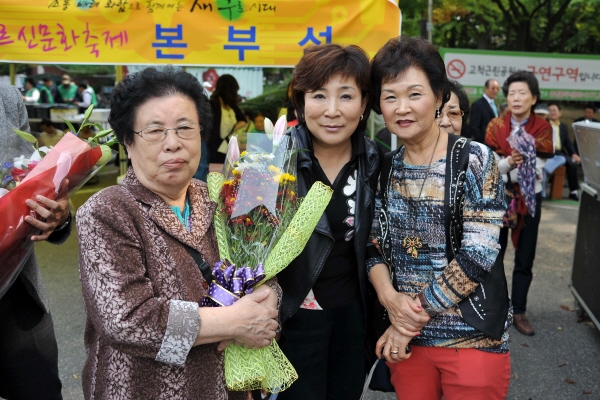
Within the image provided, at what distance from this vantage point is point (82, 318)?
4.57 metres

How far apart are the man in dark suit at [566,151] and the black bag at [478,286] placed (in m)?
8.71

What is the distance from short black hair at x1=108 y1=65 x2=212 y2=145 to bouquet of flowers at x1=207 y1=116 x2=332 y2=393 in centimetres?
32

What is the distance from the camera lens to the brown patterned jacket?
150 centimetres

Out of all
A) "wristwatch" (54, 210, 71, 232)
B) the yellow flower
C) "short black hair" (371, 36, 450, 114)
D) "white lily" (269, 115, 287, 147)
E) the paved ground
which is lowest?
the paved ground

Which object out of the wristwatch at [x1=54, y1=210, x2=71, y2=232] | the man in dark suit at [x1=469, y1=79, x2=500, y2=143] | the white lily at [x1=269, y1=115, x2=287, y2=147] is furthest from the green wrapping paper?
the man in dark suit at [x1=469, y1=79, x2=500, y2=143]

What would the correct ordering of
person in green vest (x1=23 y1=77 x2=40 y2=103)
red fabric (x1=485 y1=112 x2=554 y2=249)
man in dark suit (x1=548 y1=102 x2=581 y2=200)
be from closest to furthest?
red fabric (x1=485 y1=112 x2=554 y2=249) < man in dark suit (x1=548 y1=102 x2=581 y2=200) < person in green vest (x1=23 y1=77 x2=40 y2=103)

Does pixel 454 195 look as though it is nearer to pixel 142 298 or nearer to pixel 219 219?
pixel 219 219

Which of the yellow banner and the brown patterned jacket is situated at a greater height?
the yellow banner

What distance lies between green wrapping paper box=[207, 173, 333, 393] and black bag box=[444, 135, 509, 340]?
48 cm

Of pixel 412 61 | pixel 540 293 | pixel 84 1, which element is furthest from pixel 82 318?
pixel 540 293

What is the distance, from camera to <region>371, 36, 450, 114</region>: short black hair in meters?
2.00

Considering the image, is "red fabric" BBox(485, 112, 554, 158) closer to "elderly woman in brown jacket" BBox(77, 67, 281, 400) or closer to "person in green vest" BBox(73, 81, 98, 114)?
"elderly woman in brown jacket" BBox(77, 67, 281, 400)

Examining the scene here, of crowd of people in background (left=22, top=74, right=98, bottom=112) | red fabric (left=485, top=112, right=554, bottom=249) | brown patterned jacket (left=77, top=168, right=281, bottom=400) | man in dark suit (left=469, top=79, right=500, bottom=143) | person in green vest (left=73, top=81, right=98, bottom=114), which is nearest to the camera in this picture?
brown patterned jacket (left=77, top=168, right=281, bottom=400)

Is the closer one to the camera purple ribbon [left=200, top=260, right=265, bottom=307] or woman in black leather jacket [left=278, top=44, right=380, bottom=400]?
purple ribbon [left=200, top=260, right=265, bottom=307]
